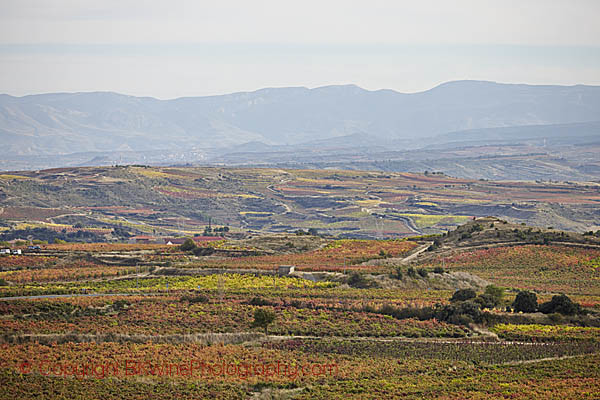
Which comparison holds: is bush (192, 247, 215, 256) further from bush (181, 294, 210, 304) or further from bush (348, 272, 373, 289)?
bush (181, 294, 210, 304)

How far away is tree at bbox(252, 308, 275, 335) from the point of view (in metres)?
62.8

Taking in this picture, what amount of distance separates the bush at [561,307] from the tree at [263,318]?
24.8 m

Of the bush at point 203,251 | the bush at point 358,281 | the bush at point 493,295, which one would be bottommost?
the bush at point 203,251

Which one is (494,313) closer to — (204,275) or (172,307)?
(172,307)

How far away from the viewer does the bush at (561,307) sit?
68.8 metres

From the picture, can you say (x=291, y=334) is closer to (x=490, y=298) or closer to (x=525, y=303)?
(x=490, y=298)

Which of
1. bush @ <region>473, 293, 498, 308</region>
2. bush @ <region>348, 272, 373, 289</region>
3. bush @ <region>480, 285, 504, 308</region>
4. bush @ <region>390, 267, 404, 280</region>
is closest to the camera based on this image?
bush @ <region>473, 293, 498, 308</region>

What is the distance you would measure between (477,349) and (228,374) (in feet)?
62.6

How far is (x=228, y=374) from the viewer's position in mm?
51594

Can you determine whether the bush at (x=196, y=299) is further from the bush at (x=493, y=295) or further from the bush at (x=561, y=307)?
the bush at (x=561, y=307)

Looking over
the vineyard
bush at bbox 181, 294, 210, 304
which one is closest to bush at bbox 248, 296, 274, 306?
the vineyard

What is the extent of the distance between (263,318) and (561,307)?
26301mm

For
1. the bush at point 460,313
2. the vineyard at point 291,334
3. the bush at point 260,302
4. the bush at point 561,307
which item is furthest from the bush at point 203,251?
the bush at point 561,307

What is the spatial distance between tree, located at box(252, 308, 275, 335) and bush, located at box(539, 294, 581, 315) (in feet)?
81.4
